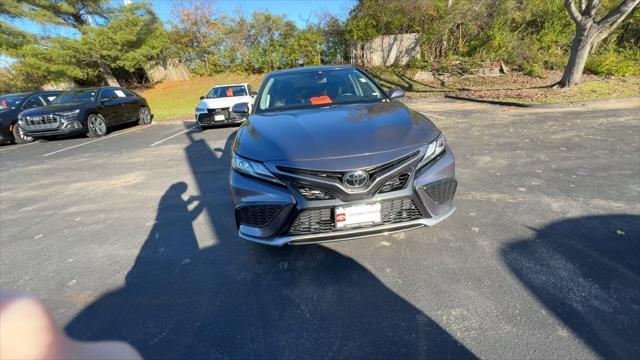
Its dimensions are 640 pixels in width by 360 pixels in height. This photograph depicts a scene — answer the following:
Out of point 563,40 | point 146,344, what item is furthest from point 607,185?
point 563,40

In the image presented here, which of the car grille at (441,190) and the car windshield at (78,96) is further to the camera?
the car windshield at (78,96)

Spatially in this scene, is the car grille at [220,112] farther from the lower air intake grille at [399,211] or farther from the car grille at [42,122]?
the lower air intake grille at [399,211]

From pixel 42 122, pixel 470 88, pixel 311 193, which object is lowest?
pixel 470 88

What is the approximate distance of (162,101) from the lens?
827 inches

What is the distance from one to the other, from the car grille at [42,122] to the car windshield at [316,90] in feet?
28.5

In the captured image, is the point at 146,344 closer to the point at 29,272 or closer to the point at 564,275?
the point at 29,272

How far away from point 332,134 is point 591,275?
2.13m

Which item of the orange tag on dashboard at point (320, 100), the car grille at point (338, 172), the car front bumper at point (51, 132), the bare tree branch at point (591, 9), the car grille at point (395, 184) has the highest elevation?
the bare tree branch at point (591, 9)

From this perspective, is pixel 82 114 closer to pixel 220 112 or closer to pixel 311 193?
pixel 220 112

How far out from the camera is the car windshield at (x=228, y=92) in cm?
1027

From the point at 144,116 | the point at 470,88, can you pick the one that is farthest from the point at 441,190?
the point at 470,88

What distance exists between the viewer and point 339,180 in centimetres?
219

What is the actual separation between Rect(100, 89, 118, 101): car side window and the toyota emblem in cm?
1111

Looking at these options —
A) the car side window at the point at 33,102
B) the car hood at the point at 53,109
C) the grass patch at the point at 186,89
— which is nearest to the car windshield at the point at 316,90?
the car hood at the point at 53,109
